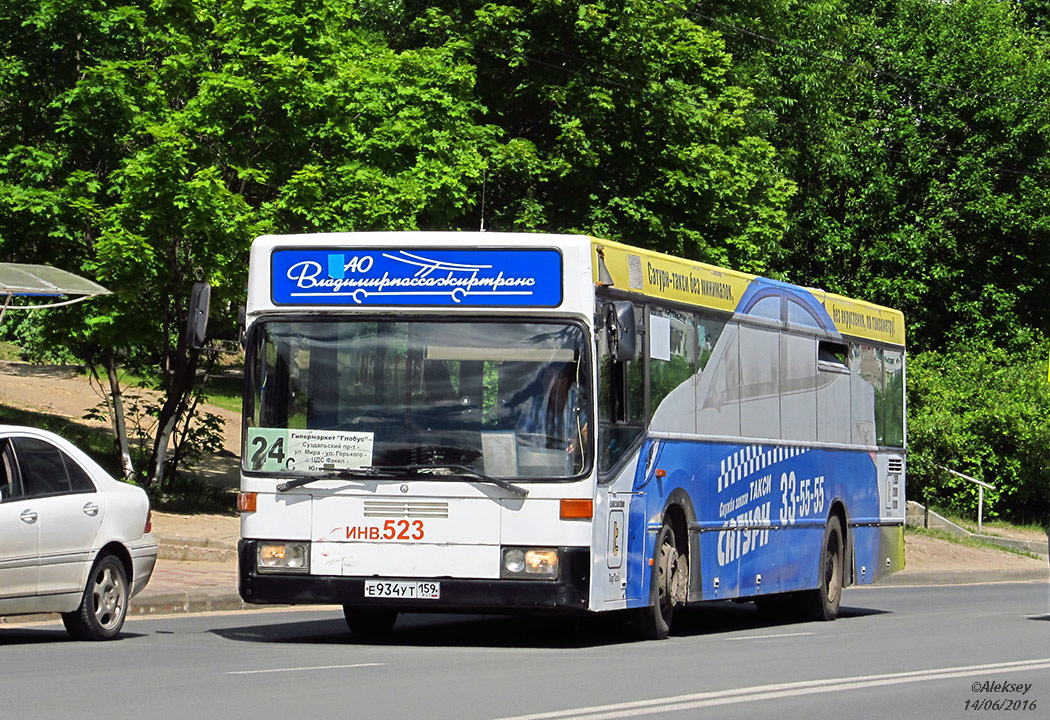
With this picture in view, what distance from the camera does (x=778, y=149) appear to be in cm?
4312

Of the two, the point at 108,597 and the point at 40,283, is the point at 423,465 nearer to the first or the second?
the point at 108,597

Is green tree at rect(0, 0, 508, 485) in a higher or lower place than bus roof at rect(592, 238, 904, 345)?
higher

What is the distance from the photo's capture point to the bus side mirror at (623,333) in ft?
43.4

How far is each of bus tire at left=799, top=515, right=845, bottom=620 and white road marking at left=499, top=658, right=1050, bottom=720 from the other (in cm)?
560

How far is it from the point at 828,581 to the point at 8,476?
9571mm

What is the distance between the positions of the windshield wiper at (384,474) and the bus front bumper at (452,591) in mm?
557

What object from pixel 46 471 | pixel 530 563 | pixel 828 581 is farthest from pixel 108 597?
pixel 828 581

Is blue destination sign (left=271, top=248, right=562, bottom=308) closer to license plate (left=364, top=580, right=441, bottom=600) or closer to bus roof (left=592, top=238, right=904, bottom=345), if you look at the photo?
bus roof (left=592, top=238, right=904, bottom=345)

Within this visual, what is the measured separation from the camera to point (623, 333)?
13227 mm

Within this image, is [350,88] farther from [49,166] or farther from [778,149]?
[778,149]

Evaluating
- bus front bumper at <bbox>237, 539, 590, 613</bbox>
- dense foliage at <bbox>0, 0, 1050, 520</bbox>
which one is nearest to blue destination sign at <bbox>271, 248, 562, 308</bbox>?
bus front bumper at <bbox>237, 539, 590, 613</bbox>

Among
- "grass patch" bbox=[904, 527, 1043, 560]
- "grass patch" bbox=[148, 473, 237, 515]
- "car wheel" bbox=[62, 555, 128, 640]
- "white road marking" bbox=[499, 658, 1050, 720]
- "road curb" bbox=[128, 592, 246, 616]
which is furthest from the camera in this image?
"grass patch" bbox=[904, 527, 1043, 560]

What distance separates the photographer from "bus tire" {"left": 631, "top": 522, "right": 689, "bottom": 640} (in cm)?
1456

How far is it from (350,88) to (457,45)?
6809 millimetres
